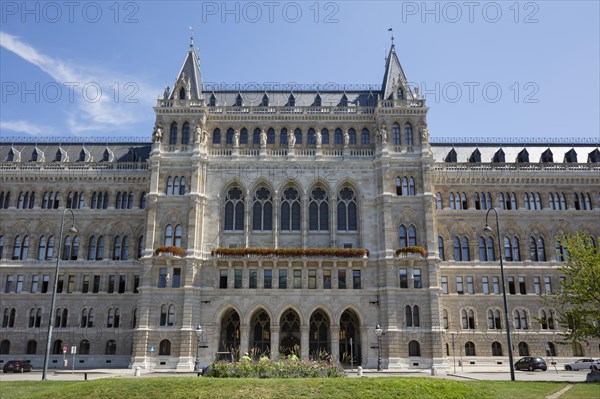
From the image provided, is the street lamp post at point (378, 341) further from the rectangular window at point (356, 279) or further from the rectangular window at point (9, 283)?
the rectangular window at point (9, 283)

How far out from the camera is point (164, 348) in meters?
50.6

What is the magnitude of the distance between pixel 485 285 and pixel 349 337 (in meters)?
16.3

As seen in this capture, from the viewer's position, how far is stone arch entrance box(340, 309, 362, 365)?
172 ft

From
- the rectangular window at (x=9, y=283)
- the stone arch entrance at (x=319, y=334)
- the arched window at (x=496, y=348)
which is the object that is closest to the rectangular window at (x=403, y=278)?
the stone arch entrance at (x=319, y=334)

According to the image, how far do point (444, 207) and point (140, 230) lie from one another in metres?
34.4

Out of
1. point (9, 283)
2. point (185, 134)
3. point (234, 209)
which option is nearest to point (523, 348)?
point (234, 209)

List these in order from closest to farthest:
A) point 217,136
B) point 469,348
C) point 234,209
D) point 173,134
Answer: point 469,348, point 234,209, point 173,134, point 217,136

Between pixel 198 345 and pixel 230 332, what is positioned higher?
pixel 230 332

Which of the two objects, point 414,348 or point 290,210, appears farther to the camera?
point 290,210

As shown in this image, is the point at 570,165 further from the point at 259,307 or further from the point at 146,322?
the point at 146,322

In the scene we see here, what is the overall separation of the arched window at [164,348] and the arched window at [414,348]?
23356mm

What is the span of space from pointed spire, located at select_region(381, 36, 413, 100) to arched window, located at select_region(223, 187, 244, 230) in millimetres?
20176

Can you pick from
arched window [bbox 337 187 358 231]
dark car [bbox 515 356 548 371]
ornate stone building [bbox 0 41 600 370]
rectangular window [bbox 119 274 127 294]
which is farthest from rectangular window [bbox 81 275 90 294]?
dark car [bbox 515 356 548 371]

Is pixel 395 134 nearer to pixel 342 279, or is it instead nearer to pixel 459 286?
pixel 342 279
